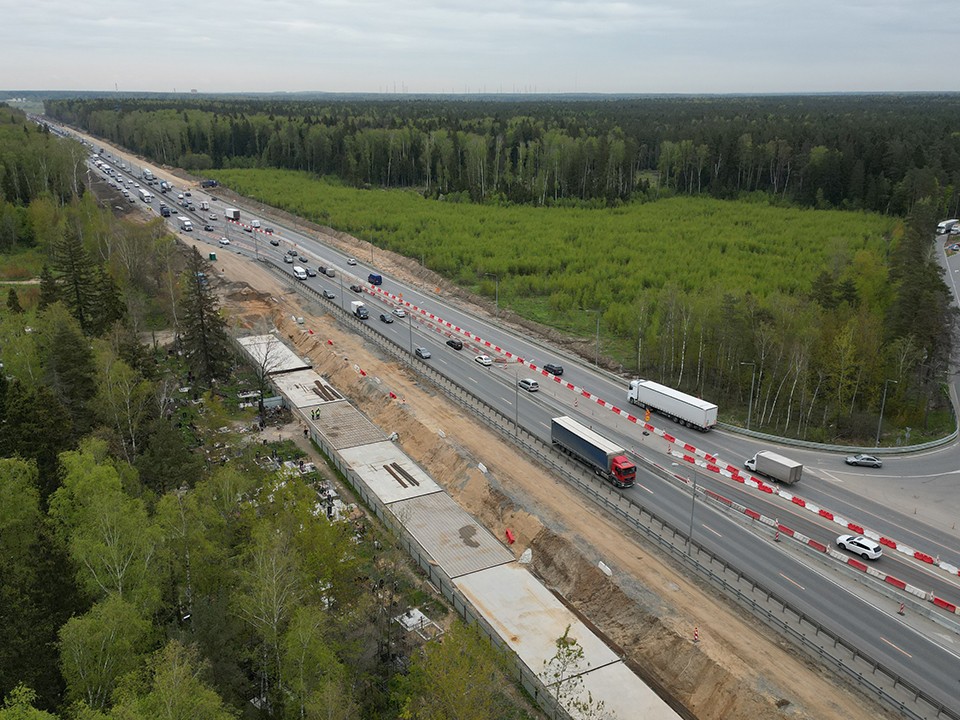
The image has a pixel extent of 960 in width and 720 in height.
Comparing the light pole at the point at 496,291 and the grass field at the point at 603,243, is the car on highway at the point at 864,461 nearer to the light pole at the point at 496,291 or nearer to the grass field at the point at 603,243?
the grass field at the point at 603,243

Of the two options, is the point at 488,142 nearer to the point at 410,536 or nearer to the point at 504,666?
the point at 410,536

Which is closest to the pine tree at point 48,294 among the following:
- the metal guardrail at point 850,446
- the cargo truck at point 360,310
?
the cargo truck at point 360,310

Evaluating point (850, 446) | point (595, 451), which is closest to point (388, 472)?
point (595, 451)

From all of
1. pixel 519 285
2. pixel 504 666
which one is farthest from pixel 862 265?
pixel 504 666

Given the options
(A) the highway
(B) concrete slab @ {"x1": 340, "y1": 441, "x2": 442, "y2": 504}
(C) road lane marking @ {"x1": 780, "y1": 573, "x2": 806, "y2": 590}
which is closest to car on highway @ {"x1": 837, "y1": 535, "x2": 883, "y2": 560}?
(A) the highway

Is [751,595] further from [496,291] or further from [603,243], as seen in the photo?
[603,243]

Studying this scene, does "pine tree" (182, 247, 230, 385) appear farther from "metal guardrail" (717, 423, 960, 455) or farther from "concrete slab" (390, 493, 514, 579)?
"metal guardrail" (717, 423, 960, 455)
